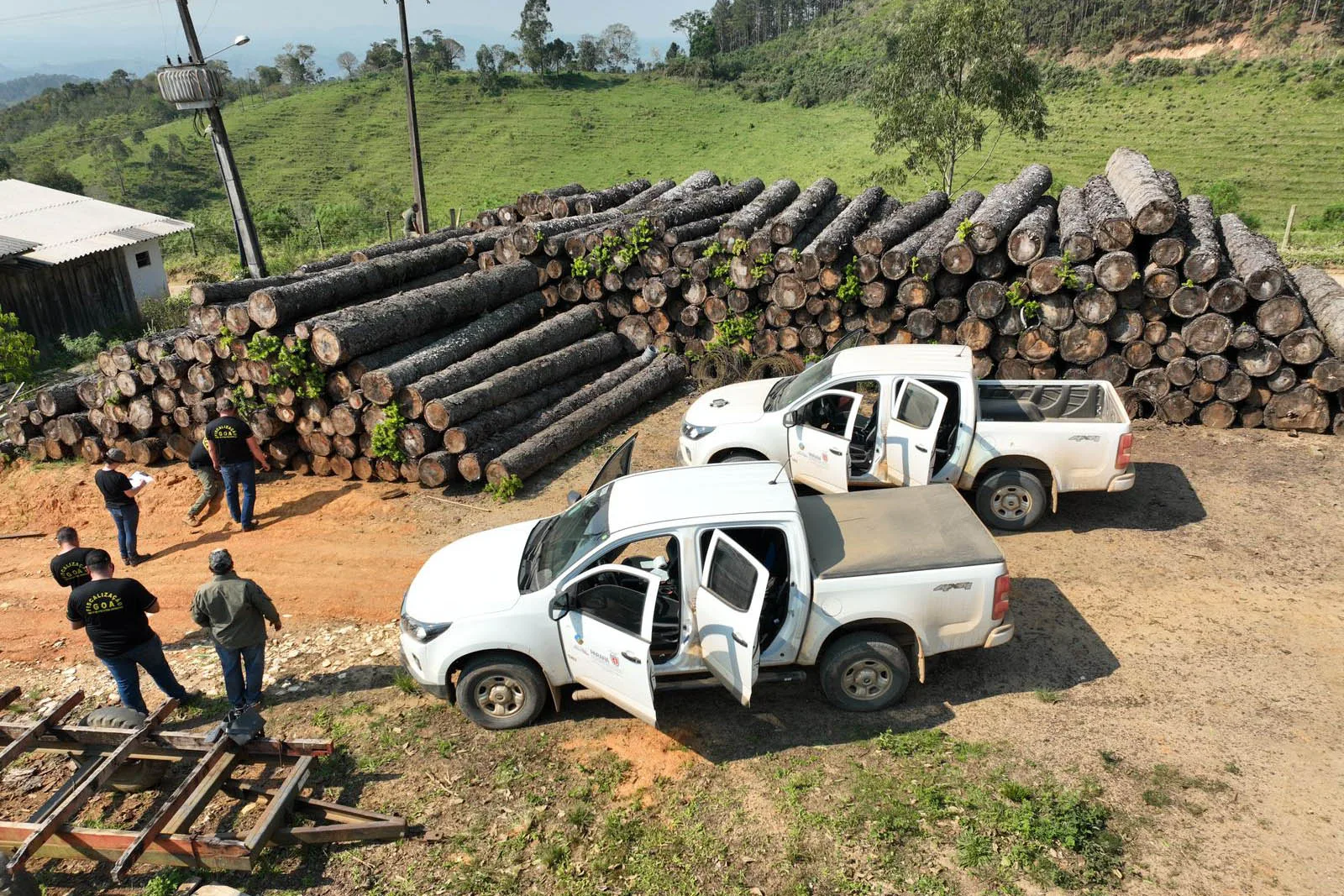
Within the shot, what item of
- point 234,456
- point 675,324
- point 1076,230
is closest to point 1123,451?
point 1076,230

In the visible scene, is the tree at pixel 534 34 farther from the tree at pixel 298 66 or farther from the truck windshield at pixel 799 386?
the truck windshield at pixel 799 386

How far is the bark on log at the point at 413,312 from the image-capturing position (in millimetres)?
12023

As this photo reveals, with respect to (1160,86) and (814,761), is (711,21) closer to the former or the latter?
(1160,86)

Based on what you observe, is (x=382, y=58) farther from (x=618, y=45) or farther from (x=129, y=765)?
(x=129, y=765)

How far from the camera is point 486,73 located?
75875 mm

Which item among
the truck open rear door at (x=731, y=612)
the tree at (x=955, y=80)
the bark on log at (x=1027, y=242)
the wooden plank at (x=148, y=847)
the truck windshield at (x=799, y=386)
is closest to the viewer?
the wooden plank at (x=148, y=847)

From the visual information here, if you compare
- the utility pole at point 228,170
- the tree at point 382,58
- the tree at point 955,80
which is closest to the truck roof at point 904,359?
the utility pole at point 228,170

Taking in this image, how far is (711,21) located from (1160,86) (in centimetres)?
6910

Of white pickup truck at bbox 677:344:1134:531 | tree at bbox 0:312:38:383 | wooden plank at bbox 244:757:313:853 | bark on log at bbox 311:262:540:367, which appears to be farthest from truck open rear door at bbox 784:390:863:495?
tree at bbox 0:312:38:383

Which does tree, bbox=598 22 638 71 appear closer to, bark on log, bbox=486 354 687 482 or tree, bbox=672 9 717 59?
tree, bbox=672 9 717 59

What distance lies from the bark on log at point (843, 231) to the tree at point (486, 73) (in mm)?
64956

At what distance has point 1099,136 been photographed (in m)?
46.2

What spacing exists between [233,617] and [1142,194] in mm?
13684

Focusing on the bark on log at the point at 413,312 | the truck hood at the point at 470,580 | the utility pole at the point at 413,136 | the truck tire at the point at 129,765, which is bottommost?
the truck tire at the point at 129,765
